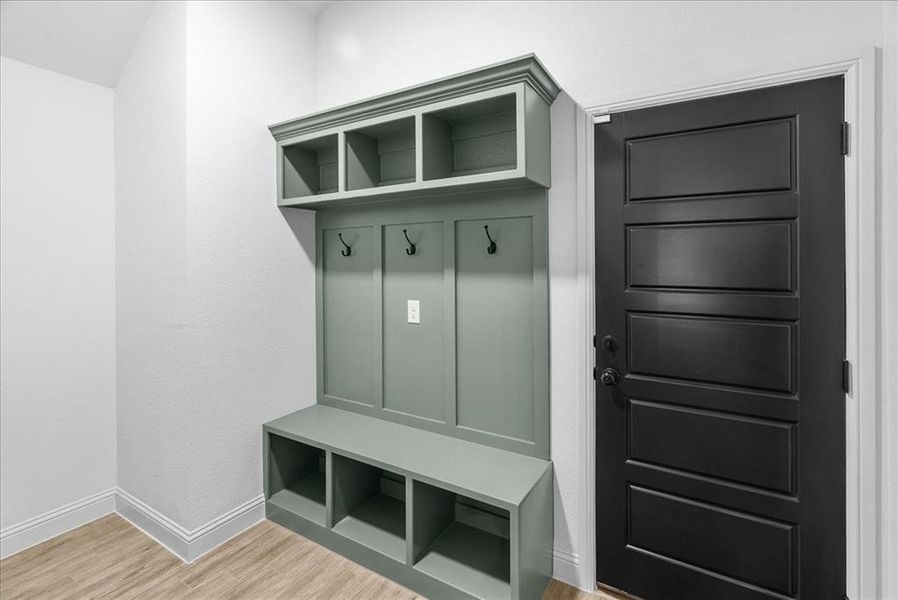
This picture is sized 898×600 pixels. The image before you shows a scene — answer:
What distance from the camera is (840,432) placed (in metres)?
1.40

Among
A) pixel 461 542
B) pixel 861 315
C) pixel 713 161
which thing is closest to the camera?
pixel 861 315

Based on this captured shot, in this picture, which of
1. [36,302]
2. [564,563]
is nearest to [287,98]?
[36,302]

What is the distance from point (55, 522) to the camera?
2.22 m

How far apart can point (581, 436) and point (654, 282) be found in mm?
704

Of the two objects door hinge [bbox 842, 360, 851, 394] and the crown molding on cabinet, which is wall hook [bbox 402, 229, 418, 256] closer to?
the crown molding on cabinet

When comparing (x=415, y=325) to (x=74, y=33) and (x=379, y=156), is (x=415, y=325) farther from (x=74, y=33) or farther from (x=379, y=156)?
(x=74, y=33)

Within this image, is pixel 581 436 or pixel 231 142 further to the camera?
pixel 231 142

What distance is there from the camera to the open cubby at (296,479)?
2283 millimetres

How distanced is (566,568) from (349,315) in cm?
Result: 167

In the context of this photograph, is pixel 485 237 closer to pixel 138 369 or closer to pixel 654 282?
pixel 654 282

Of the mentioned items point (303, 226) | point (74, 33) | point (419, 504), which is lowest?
point (419, 504)

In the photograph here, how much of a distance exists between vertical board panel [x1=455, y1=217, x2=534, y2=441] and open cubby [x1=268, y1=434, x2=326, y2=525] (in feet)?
3.10

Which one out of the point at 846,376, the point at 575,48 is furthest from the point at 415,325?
the point at 846,376

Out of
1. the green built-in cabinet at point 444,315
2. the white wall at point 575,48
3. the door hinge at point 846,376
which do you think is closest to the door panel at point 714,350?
the door hinge at point 846,376
